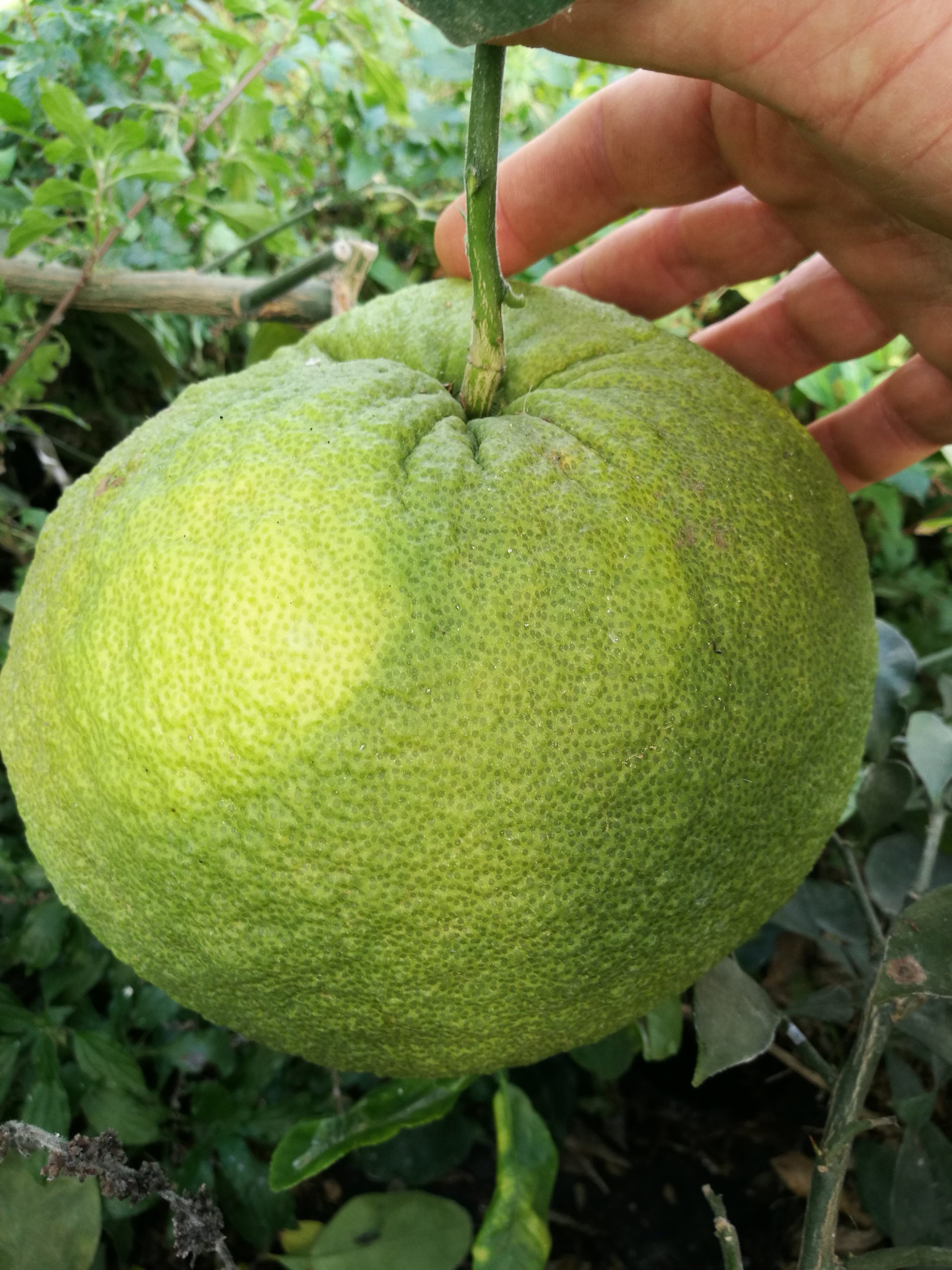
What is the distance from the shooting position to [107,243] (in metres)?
1.33

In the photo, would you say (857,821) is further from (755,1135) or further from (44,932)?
(44,932)

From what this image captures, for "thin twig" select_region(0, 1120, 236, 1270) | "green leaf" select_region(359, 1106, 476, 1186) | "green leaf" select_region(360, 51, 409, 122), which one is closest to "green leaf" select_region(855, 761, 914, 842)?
"green leaf" select_region(359, 1106, 476, 1186)

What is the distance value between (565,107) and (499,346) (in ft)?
4.77

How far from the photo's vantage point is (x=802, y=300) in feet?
4.87

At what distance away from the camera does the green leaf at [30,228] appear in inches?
46.3

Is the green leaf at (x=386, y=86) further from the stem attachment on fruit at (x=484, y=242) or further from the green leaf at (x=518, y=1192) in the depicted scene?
the green leaf at (x=518, y=1192)

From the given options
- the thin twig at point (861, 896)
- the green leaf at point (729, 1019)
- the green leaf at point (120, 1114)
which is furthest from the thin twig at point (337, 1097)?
the thin twig at point (861, 896)

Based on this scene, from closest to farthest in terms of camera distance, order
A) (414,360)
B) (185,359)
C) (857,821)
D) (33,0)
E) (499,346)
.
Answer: (499,346)
(414,360)
(33,0)
(857,821)
(185,359)

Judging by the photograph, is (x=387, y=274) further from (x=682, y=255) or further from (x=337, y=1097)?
(x=337, y=1097)

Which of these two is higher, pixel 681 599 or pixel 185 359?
pixel 185 359

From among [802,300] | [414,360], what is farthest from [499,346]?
[802,300]

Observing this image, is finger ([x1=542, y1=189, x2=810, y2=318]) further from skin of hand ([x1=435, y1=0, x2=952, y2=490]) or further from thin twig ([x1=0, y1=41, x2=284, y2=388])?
thin twig ([x1=0, y1=41, x2=284, y2=388])

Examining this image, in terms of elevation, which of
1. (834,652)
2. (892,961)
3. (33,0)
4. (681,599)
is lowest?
(892,961)

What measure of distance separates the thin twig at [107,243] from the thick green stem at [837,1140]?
138 cm
